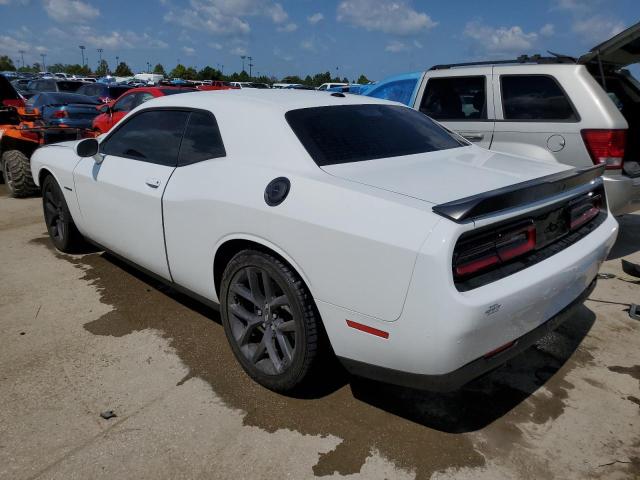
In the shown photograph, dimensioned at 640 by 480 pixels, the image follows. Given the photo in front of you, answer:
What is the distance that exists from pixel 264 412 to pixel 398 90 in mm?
4755

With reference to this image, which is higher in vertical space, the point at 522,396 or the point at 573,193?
the point at 573,193

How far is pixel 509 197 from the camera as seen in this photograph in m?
2.01

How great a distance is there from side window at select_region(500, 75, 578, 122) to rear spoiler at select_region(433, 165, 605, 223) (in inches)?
94.5

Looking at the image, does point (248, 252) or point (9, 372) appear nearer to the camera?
point (248, 252)

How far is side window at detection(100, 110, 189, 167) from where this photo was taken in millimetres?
3178

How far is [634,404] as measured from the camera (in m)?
2.59

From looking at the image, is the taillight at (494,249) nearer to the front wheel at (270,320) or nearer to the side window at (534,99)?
the front wheel at (270,320)

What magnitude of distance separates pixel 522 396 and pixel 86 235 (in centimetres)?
357

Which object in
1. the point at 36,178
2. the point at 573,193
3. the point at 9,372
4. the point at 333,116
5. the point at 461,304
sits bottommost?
the point at 9,372

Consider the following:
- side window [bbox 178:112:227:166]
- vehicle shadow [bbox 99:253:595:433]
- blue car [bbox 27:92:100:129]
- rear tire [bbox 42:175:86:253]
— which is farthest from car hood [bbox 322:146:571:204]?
blue car [bbox 27:92:100:129]

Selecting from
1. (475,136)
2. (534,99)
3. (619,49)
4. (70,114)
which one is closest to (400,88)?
(475,136)

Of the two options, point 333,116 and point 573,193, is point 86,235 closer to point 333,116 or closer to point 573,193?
point 333,116

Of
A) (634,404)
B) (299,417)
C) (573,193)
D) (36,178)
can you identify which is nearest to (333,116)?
(573,193)

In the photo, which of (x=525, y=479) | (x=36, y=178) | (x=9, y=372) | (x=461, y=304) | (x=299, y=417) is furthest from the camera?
(x=36, y=178)
